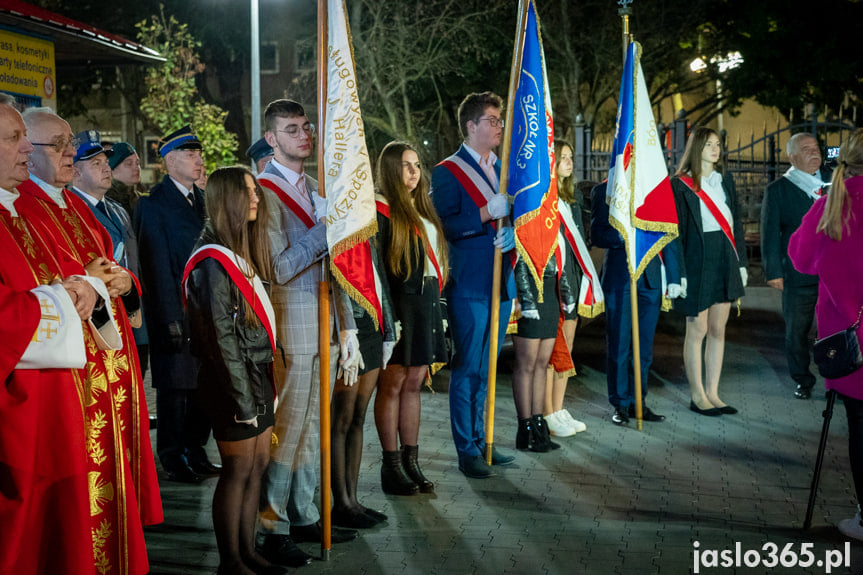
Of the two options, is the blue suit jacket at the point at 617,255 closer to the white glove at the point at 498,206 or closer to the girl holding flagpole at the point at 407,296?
the white glove at the point at 498,206

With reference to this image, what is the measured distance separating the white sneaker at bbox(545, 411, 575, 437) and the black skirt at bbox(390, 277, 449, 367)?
5.97 feet

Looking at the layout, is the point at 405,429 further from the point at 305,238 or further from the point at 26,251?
the point at 26,251

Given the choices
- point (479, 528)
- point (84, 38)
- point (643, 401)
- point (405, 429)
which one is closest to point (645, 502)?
point (479, 528)

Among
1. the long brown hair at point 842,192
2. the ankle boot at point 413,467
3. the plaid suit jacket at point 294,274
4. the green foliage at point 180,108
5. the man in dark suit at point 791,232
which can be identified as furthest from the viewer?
the green foliage at point 180,108

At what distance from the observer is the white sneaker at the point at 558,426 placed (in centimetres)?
719

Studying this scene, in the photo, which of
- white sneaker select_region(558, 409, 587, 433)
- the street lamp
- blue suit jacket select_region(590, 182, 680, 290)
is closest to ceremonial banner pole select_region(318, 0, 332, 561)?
white sneaker select_region(558, 409, 587, 433)

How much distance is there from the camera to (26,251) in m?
3.53

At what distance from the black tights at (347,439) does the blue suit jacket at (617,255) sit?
3.08m

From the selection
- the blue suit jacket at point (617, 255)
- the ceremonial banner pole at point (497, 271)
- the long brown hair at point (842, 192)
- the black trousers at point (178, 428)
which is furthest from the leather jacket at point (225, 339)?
the blue suit jacket at point (617, 255)

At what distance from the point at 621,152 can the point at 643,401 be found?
2.06 m

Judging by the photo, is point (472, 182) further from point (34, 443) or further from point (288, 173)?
point (34, 443)

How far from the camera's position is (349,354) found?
16.0 feet

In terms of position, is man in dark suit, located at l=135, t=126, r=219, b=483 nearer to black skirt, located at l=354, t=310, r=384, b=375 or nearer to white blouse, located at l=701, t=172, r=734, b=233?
black skirt, located at l=354, t=310, r=384, b=375

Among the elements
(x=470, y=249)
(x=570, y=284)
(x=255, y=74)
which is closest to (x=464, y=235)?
(x=470, y=249)
